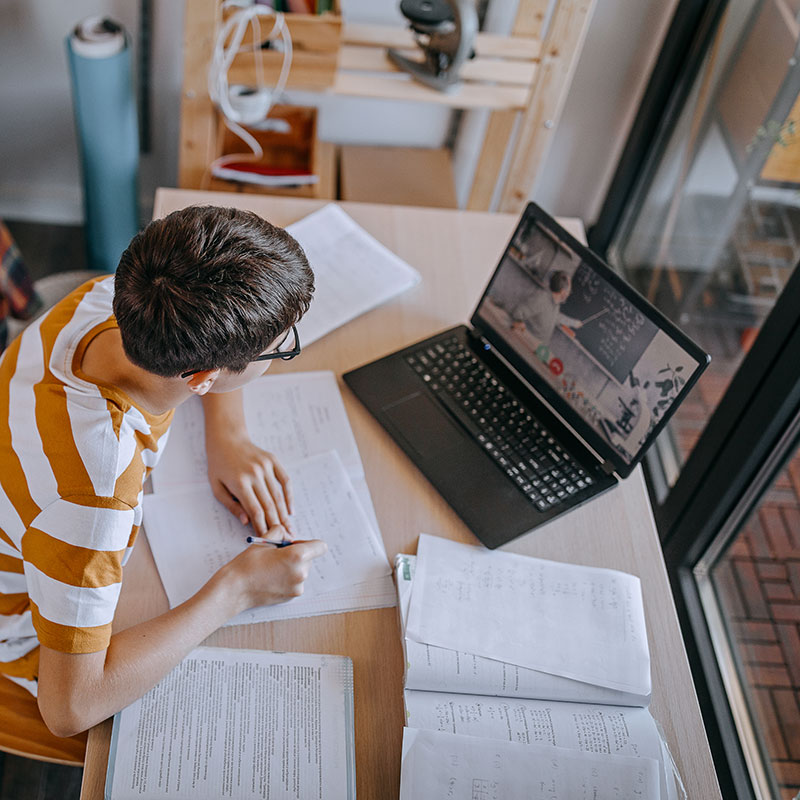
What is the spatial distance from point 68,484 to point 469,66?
1482 mm

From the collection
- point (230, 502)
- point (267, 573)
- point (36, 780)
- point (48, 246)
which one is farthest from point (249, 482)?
point (48, 246)

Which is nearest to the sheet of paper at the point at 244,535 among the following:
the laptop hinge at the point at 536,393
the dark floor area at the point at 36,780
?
the laptop hinge at the point at 536,393

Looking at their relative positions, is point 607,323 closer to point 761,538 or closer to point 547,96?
point 761,538

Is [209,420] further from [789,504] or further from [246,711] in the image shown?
[789,504]

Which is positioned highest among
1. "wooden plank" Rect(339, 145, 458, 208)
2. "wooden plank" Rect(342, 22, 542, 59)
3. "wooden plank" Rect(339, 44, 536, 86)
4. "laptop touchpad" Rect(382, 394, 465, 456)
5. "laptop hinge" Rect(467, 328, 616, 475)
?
"wooden plank" Rect(342, 22, 542, 59)

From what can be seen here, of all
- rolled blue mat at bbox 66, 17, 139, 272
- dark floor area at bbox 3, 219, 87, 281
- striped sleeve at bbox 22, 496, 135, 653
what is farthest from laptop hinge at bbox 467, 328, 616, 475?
dark floor area at bbox 3, 219, 87, 281

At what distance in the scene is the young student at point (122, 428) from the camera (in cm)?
87

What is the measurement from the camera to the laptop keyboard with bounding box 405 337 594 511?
120 centimetres

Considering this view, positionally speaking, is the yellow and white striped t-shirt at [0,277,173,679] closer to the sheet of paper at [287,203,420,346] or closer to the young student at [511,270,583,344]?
the sheet of paper at [287,203,420,346]

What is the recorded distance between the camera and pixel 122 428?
3.08 feet

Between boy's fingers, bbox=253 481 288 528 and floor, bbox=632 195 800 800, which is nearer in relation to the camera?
boy's fingers, bbox=253 481 288 528

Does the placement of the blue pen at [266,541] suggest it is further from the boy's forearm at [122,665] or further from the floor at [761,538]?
the floor at [761,538]

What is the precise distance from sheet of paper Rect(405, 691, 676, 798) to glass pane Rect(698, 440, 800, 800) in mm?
635

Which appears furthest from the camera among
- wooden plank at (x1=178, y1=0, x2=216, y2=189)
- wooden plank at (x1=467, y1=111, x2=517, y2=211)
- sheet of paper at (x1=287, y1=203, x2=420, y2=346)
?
wooden plank at (x1=467, y1=111, x2=517, y2=211)
